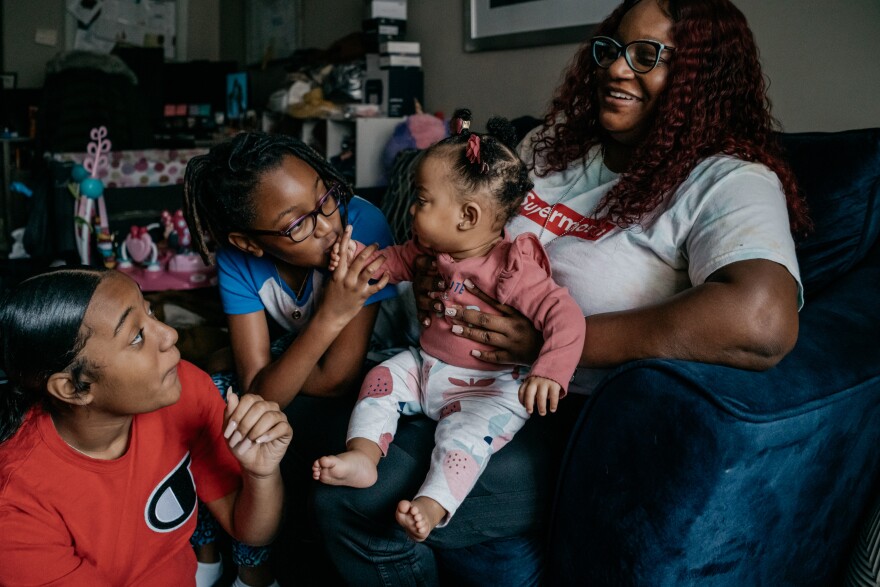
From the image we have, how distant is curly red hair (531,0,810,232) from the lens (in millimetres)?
1266

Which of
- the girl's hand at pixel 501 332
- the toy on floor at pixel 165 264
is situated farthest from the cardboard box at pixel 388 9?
the girl's hand at pixel 501 332

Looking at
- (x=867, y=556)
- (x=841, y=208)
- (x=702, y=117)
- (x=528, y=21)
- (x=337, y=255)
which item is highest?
(x=528, y=21)

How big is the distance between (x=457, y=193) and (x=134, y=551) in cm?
81

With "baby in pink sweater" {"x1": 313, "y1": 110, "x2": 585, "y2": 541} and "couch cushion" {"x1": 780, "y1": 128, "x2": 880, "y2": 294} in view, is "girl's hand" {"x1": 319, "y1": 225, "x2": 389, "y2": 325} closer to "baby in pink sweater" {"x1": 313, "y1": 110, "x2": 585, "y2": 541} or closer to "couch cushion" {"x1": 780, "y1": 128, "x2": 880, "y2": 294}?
"baby in pink sweater" {"x1": 313, "y1": 110, "x2": 585, "y2": 541}

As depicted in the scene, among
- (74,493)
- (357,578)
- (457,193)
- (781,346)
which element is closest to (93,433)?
(74,493)

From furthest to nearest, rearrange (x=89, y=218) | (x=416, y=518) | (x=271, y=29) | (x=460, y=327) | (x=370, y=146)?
(x=271, y=29) < (x=370, y=146) < (x=89, y=218) < (x=460, y=327) < (x=416, y=518)

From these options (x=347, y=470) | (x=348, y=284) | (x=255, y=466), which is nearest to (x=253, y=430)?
(x=255, y=466)

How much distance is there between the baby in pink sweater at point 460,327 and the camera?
1.13 metres

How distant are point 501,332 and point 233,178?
0.60 m

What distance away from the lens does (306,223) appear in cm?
134

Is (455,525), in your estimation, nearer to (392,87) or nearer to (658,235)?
(658,235)

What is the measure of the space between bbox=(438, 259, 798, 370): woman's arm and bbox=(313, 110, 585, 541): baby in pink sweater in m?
0.07

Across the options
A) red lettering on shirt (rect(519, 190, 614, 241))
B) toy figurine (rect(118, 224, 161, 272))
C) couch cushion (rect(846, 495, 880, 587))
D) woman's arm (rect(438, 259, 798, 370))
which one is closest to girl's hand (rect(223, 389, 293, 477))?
woman's arm (rect(438, 259, 798, 370))

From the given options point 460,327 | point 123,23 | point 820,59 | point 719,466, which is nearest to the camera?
point 719,466
